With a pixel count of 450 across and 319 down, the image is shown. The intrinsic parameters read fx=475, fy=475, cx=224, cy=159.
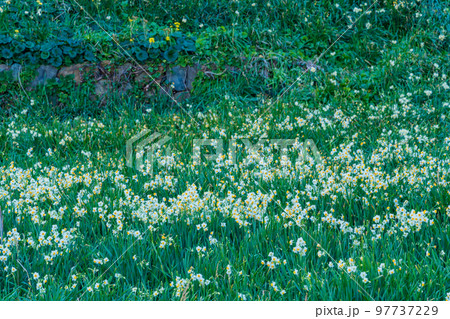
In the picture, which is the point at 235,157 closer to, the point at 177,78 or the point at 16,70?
the point at 177,78

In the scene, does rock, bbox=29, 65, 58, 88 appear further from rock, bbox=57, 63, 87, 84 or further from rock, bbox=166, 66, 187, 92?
rock, bbox=166, 66, 187, 92

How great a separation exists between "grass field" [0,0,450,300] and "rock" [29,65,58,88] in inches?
7.0

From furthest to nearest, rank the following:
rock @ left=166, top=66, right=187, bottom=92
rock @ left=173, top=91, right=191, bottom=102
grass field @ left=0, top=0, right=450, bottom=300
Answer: rock @ left=166, top=66, right=187, bottom=92 < rock @ left=173, top=91, right=191, bottom=102 < grass field @ left=0, top=0, right=450, bottom=300

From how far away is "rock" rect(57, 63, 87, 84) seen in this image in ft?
27.5

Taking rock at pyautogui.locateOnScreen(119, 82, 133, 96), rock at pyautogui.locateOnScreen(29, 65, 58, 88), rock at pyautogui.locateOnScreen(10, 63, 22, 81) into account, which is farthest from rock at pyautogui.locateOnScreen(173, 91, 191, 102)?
rock at pyautogui.locateOnScreen(10, 63, 22, 81)

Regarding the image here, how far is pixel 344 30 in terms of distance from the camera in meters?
9.20

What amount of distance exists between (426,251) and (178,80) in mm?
5888

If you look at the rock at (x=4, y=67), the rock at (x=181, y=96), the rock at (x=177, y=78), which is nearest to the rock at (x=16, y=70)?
the rock at (x=4, y=67)

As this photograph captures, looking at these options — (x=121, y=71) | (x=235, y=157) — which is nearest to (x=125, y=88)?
(x=121, y=71)

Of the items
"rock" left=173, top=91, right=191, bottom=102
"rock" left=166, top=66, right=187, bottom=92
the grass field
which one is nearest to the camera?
the grass field

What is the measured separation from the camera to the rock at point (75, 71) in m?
8.38

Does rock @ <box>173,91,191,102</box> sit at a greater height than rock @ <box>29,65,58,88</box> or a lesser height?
lesser

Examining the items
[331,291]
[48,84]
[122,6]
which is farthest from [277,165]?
[122,6]

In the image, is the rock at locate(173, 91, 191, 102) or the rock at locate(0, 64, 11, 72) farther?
the rock at locate(0, 64, 11, 72)
